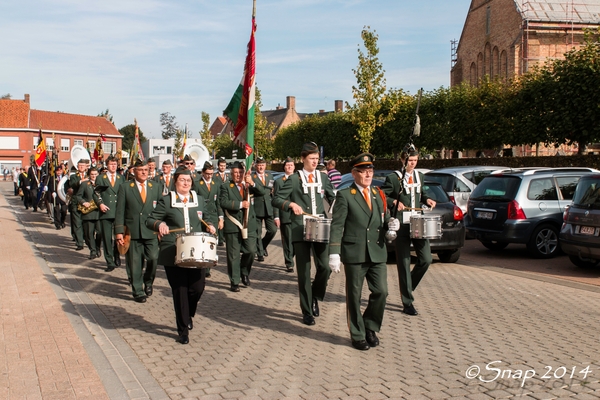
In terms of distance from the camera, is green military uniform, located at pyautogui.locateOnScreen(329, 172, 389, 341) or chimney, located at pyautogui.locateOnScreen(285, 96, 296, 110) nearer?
green military uniform, located at pyautogui.locateOnScreen(329, 172, 389, 341)

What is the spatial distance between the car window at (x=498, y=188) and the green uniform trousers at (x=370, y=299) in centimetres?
A: 736

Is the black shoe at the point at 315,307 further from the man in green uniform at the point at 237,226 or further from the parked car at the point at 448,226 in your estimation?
the parked car at the point at 448,226

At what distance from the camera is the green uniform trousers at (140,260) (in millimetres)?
8992

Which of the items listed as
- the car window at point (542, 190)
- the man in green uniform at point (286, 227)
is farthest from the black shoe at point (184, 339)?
the car window at point (542, 190)

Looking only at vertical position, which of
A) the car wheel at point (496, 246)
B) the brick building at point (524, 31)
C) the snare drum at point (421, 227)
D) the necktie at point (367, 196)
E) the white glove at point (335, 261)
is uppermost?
the brick building at point (524, 31)

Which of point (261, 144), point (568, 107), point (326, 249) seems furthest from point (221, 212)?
point (261, 144)

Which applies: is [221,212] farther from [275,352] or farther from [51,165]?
[51,165]

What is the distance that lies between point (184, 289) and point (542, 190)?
8923 mm

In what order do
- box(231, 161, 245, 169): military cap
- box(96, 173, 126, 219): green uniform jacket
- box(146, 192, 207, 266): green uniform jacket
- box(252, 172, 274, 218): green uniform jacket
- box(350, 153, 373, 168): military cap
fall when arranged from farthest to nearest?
box(252, 172, 274, 218): green uniform jacket, box(96, 173, 126, 219): green uniform jacket, box(231, 161, 245, 169): military cap, box(146, 192, 207, 266): green uniform jacket, box(350, 153, 373, 168): military cap

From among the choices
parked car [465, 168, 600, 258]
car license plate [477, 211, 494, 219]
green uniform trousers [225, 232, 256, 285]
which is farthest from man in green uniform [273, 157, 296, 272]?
parked car [465, 168, 600, 258]

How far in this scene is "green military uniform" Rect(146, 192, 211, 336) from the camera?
6797mm

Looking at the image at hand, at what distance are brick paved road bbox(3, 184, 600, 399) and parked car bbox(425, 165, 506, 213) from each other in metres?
6.22

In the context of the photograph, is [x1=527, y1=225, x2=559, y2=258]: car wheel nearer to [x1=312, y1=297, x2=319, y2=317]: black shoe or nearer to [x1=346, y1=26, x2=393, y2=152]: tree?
[x1=312, y1=297, x2=319, y2=317]: black shoe

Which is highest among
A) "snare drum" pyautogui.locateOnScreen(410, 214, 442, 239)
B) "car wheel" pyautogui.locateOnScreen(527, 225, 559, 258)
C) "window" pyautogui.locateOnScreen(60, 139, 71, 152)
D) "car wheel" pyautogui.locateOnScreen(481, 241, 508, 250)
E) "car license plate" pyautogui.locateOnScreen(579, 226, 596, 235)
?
"window" pyautogui.locateOnScreen(60, 139, 71, 152)
